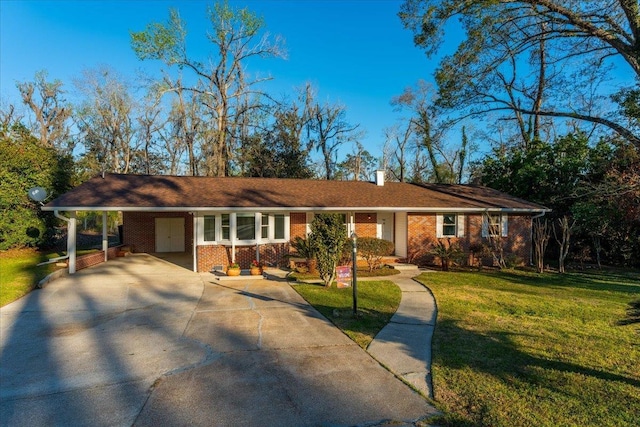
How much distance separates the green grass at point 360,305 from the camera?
6339mm

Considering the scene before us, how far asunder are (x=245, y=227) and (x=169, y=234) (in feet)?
24.9

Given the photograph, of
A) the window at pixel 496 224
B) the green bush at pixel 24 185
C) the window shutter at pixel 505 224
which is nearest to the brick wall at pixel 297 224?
the window at pixel 496 224

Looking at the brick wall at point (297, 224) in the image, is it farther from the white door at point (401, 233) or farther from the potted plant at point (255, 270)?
the white door at point (401, 233)

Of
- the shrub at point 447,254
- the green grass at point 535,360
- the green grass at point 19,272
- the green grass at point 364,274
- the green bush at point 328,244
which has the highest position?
the green bush at point 328,244

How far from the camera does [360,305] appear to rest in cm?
805

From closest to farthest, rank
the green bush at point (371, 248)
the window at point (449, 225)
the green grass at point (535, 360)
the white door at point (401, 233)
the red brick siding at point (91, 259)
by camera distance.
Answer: the green grass at point (535, 360) < the green bush at point (371, 248) < the red brick siding at point (91, 259) < the white door at point (401, 233) < the window at point (449, 225)

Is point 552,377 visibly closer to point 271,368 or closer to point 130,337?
point 271,368

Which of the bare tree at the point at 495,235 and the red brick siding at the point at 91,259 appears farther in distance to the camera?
the bare tree at the point at 495,235

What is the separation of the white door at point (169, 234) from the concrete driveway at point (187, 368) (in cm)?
1038

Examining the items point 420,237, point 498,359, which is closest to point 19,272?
point 498,359

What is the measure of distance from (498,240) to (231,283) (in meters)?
11.3

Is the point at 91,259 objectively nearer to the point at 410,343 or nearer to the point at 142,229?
the point at 142,229

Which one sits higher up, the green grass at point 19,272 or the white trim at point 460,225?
the white trim at point 460,225

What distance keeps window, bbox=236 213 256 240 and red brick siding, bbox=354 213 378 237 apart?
4818 mm
